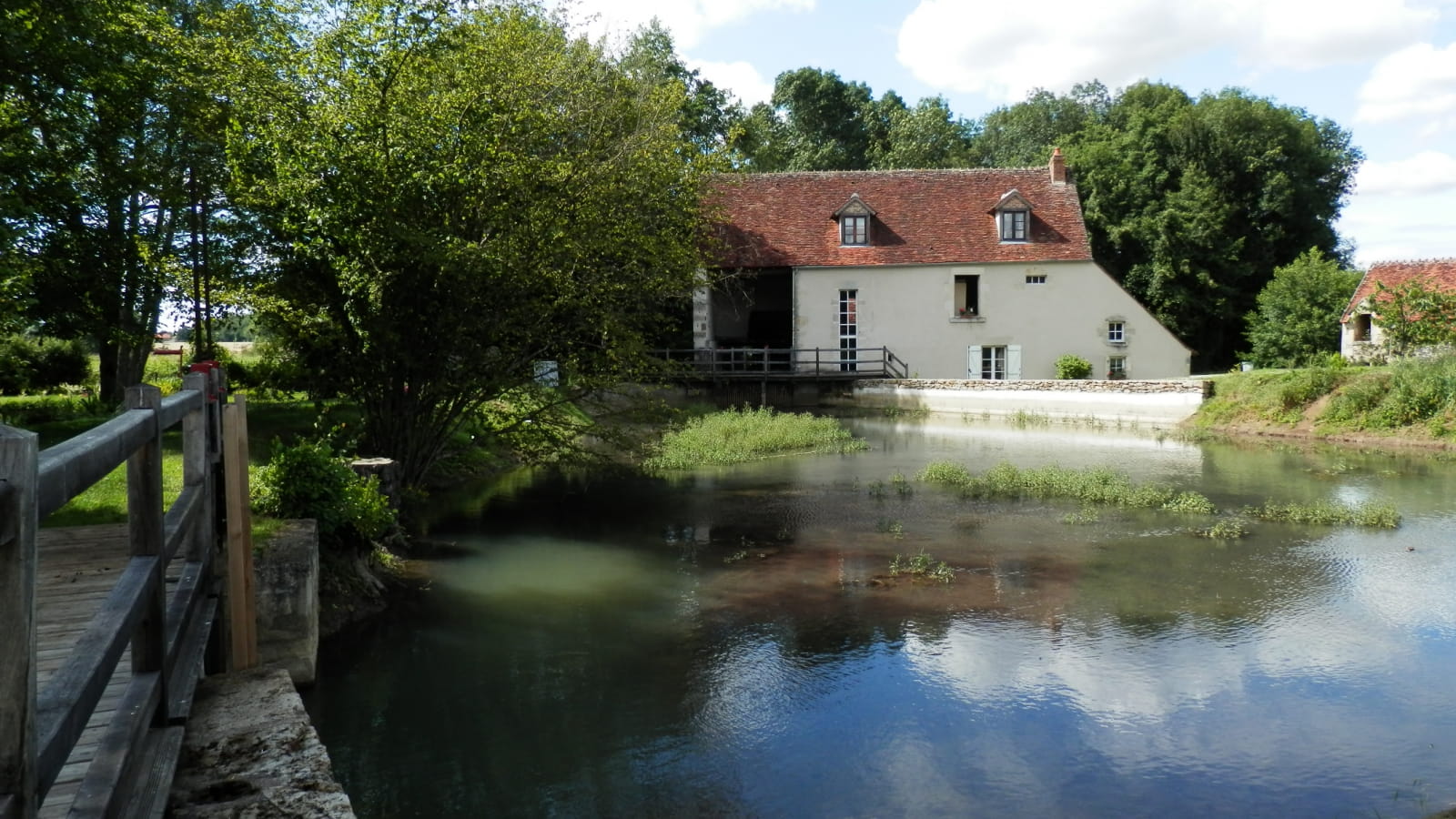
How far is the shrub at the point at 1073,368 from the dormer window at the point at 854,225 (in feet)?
23.7

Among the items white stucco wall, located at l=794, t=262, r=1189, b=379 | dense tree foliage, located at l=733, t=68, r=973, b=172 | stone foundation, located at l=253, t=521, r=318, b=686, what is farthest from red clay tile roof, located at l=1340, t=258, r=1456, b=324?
stone foundation, located at l=253, t=521, r=318, b=686

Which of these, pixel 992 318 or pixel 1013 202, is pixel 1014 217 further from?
pixel 992 318

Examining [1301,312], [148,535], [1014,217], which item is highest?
[1014,217]

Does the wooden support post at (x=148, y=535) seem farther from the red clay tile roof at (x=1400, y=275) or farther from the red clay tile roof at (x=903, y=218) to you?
the red clay tile roof at (x=1400, y=275)

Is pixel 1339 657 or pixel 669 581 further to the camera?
pixel 669 581

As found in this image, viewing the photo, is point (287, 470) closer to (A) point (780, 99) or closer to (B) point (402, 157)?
(B) point (402, 157)

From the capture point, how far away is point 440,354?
11336mm

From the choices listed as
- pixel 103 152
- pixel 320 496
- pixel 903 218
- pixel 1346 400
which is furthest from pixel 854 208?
pixel 320 496

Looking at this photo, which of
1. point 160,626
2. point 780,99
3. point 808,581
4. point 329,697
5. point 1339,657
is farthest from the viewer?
point 780,99

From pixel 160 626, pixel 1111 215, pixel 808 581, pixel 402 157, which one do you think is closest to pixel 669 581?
pixel 808 581

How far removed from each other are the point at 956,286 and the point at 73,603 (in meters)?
30.6

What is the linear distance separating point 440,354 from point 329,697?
5.14 metres

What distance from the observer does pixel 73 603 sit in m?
5.10

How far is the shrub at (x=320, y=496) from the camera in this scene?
26.7 ft
